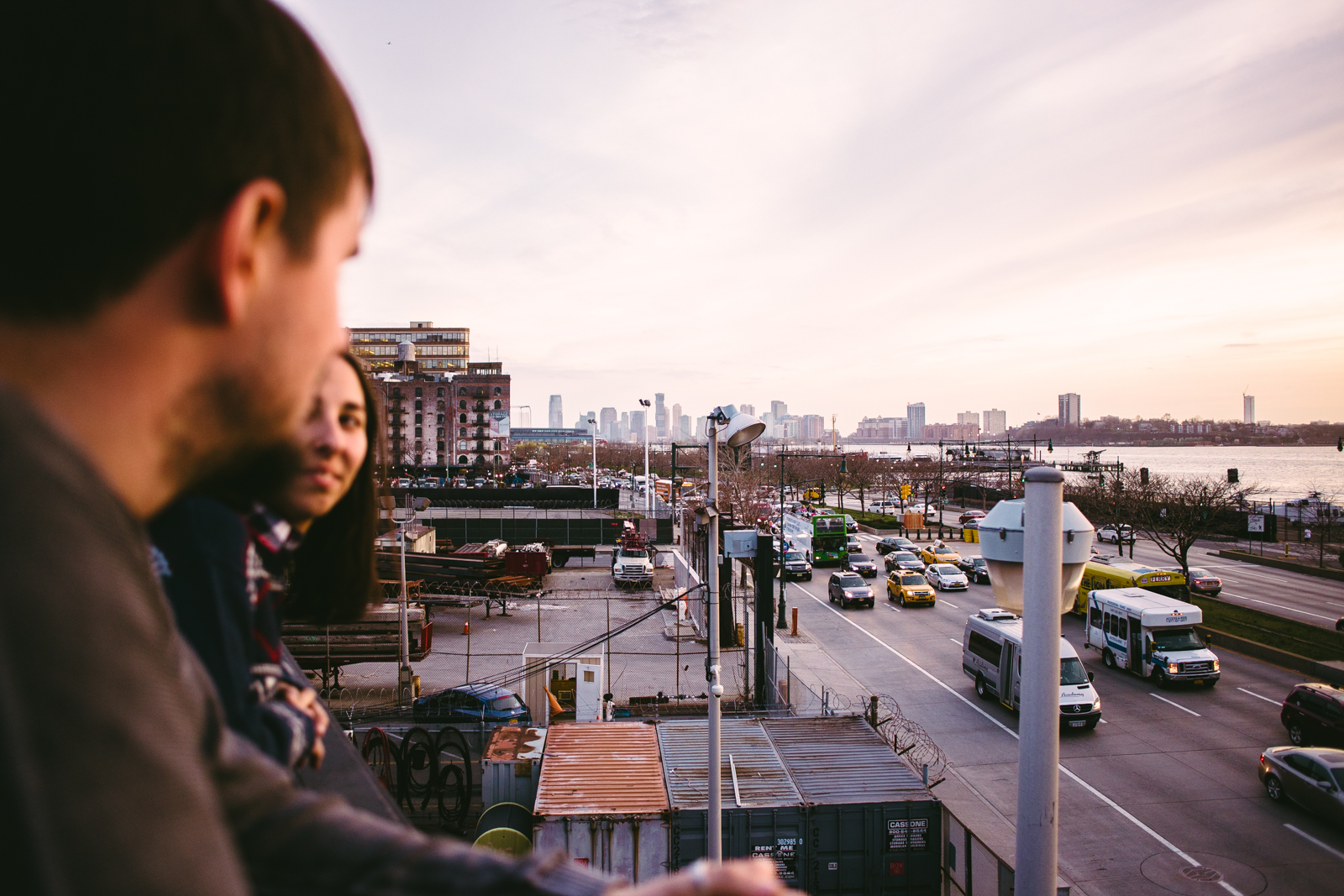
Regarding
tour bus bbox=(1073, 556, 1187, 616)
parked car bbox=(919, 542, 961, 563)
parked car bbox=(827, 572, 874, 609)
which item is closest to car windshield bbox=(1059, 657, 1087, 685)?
tour bus bbox=(1073, 556, 1187, 616)

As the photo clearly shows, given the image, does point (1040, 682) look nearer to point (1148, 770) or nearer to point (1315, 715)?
point (1148, 770)

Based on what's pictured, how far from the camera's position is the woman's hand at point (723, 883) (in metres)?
0.75

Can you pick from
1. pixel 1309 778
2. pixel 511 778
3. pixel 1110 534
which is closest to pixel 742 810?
pixel 511 778

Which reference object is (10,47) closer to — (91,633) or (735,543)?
(91,633)

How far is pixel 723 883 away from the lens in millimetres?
768

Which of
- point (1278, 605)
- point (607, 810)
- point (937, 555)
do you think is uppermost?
point (607, 810)

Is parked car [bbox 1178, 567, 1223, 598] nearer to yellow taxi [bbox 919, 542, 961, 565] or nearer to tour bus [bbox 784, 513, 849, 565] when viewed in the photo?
yellow taxi [bbox 919, 542, 961, 565]

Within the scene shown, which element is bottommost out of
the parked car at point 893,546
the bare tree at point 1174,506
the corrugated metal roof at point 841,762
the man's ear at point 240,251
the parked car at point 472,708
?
the parked car at point 893,546

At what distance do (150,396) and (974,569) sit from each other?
131 ft

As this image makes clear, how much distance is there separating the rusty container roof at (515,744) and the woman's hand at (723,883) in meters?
12.6

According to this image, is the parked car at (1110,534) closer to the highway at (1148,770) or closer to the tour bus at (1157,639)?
the highway at (1148,770)

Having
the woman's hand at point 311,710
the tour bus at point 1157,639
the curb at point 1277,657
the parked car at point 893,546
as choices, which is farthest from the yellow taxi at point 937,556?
the woman's hand at point 311,710

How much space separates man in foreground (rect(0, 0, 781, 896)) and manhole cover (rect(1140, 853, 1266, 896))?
48.7 ft

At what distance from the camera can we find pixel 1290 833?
1323 centimetres
